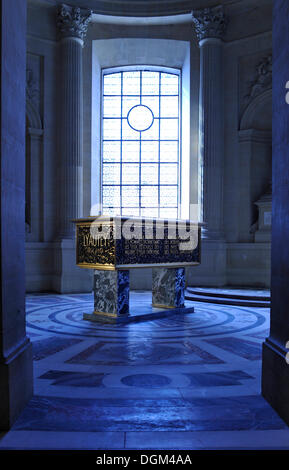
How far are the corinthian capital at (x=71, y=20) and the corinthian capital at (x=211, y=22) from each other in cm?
343

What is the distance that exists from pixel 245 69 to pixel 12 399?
13.0m

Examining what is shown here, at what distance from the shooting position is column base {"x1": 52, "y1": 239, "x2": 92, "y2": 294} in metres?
13.4

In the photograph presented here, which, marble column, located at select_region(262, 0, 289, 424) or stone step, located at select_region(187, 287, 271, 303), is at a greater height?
marble column, located at select_region(262, 0, 289, 424)

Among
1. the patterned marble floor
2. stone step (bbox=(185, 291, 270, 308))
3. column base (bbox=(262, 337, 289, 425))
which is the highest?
column base (bbox=(262, 337, 289, 425))

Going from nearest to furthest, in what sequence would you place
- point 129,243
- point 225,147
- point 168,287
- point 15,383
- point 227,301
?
point 15,383 < point 129,243 < point 168,287 < point 227,301 < point 225,147

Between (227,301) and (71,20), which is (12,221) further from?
(71,20)

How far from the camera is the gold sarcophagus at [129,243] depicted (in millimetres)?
8188

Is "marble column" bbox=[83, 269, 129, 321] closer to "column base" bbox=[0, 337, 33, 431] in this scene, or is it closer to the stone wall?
"column base" bbox=[0, 337, 33, 431]

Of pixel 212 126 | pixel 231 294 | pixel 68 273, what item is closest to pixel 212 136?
pixel 212 126

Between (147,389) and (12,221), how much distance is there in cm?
217

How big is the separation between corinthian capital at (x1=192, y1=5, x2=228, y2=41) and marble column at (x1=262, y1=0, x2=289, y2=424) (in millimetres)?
10633

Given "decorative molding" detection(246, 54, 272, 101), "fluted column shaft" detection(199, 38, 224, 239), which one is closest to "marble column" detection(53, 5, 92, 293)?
"fluted column shaft" detection(199, 38, 224, 239)

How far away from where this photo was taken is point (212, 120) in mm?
14109

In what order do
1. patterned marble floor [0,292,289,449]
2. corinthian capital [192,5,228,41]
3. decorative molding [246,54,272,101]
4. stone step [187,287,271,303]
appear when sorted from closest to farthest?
1. patterned marble floor [0,292,289,449]
2. stone step [187,287,271,303]
3. decorative molding [246,54,272,101]
4. corinthian capital [192,5,228,41]
